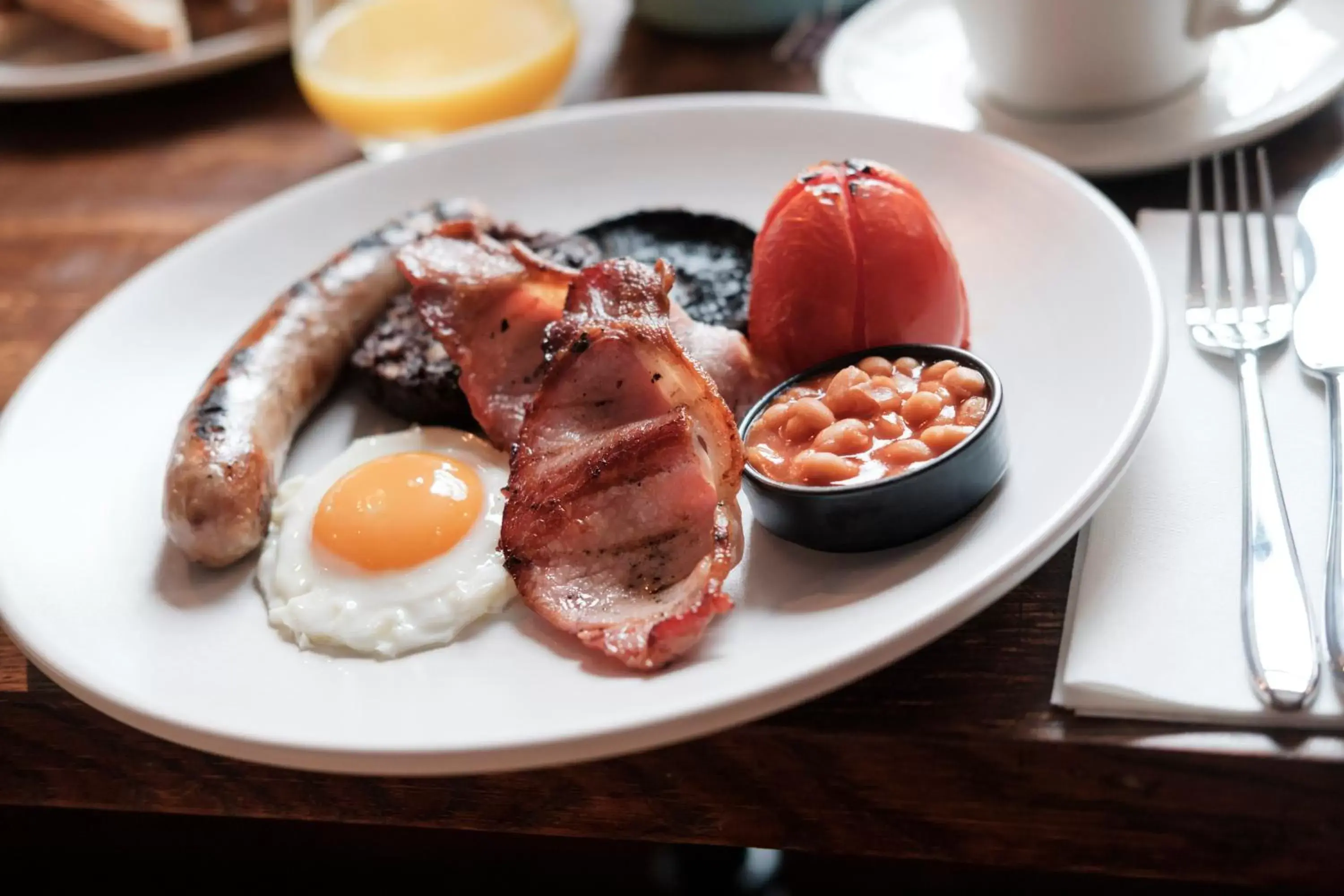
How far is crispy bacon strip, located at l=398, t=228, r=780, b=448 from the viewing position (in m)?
1.76

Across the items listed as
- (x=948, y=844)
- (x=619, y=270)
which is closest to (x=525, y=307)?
(x=619, y=270)

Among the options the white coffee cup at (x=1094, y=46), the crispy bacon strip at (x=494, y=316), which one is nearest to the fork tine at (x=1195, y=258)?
the white coffee cup at (x=1094, y=46)

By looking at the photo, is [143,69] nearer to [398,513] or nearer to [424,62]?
[424,62]

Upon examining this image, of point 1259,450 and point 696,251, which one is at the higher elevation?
point 1259,450

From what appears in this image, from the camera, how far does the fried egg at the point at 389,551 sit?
1536 millimetres

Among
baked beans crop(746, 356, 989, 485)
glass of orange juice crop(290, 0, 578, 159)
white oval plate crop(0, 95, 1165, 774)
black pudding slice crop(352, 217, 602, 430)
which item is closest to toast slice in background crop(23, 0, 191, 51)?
glass of orange juice crop(290, 0, 578, 159)

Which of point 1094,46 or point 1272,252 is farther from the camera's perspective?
point 1094,46

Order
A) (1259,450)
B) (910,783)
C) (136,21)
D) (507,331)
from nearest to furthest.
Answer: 1. (910,783)
2. (1259,450)
3. (507,331)
4. (136,21)

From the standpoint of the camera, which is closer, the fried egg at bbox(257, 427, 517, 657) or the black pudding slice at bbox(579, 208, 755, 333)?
the fried egg at bbox(257, 427, 517, 657)

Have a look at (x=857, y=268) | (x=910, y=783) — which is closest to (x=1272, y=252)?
(x=857, y=268)

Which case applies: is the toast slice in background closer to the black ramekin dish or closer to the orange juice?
the orange juice

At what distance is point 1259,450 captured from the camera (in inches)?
58.1

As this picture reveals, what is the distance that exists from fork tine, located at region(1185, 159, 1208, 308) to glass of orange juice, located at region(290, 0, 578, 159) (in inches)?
59.7

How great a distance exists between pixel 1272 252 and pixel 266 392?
60.7 inches
